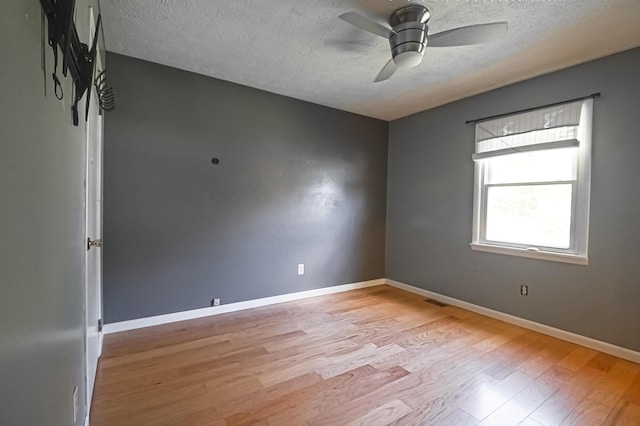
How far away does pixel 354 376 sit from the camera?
2.00 meters

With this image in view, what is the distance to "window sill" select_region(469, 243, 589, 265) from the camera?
2527 mm

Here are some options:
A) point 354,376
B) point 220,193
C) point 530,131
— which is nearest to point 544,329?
point 530,131

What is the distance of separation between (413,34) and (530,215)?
7.04 ft

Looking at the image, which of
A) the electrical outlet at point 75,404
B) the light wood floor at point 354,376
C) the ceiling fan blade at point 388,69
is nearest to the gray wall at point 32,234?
the electrical outlet at point 75,404

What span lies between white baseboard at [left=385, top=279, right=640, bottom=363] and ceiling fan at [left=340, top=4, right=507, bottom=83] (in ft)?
8.44

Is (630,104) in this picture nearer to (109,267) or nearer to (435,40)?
(435,40)

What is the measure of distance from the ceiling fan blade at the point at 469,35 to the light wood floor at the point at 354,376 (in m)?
2.23

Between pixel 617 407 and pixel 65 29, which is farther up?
pixel 65 29

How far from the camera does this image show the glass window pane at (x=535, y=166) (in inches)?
104

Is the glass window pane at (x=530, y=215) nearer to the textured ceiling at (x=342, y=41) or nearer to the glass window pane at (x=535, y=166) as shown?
the glass window pane at (x=535, y=166)

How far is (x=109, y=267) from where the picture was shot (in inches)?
→ 98.8

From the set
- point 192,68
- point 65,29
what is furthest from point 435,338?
point 192,68

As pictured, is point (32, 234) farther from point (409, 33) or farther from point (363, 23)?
point (409, 33)

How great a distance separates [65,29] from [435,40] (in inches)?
77.1
